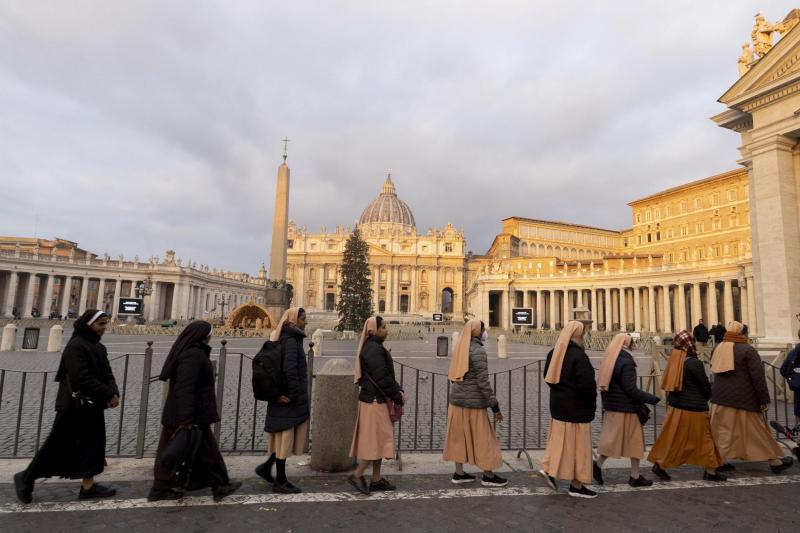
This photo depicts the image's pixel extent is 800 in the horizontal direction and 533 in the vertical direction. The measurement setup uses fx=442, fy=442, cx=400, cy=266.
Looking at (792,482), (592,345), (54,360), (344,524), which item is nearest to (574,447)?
(344,524)

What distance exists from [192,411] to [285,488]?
1223 mm

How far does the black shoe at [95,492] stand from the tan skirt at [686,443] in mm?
5871

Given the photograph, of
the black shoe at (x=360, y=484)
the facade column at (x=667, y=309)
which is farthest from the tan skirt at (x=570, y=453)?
the facade column at (x=667, y=309)

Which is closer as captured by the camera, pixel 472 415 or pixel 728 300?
pixel 472 415

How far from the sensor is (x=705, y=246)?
53.2 m

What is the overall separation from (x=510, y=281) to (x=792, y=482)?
57277 millimetres

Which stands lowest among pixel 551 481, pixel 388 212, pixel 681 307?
pixel 551 481

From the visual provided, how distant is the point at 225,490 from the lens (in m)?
4.39

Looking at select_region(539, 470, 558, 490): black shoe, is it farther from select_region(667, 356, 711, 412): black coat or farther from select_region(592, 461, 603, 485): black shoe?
select_region(667, 356, 711, 412): black coat

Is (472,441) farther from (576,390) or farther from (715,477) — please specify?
(715,477)

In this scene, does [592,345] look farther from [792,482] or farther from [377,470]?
[377,470]

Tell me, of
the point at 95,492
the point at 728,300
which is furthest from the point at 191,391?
the point at 728,300

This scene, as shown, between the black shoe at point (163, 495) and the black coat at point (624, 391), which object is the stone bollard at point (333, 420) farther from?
the black coat at point (624, 391)

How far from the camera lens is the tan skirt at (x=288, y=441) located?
178 inches
